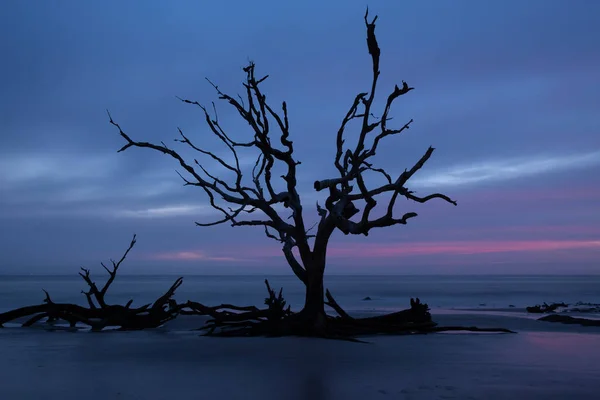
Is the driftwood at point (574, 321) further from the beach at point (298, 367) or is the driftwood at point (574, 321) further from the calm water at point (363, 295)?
the calm water at point (363, 295)

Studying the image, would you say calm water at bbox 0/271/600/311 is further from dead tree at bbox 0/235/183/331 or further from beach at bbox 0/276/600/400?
beach at bbox 0/276/600/400

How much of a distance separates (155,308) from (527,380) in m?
9.79

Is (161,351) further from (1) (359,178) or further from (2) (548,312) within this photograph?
(2) (548,312)

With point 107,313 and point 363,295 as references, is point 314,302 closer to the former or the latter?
point 107,313

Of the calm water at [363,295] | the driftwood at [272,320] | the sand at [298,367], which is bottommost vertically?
the sand at [298,367]

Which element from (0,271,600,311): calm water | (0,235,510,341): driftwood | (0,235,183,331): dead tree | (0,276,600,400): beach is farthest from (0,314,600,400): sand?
(0,271,600,311): calm water

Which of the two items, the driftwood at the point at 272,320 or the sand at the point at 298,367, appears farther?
the driftwood at the point at 272,320

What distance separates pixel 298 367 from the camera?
8.42 metres

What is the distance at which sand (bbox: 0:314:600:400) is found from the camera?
21.7 feet

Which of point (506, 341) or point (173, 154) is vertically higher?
point (173, 154)

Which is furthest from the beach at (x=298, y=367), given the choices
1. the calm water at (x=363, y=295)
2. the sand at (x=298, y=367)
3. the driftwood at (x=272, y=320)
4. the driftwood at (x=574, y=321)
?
the calm water at (x=363, y=295)

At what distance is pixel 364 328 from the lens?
13172 millimetres

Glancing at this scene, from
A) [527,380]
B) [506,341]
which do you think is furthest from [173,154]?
[527,380]

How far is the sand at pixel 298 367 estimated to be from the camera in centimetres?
663
